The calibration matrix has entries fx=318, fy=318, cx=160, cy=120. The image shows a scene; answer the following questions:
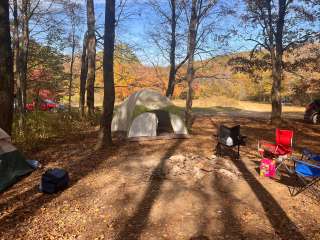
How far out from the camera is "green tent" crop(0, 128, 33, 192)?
7480 millimetres

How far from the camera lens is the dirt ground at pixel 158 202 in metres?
5.27

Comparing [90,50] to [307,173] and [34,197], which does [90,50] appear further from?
[307,173]

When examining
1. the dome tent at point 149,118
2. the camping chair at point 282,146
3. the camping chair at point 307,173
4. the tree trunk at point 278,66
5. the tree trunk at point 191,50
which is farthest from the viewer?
the tree trunk at point 278,66

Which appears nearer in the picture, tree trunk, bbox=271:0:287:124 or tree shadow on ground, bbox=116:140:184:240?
tree shadow on ground, bbox=116:140:184:240

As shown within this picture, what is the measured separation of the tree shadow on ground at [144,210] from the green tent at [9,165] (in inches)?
131

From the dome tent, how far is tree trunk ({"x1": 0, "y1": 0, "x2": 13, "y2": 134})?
4.26m

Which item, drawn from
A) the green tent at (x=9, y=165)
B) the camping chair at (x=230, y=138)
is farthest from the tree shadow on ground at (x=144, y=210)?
the green tent at (x=9, y=165)

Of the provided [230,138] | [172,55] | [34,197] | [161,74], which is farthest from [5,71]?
[161,74]

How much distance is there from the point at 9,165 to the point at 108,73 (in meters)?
4.22

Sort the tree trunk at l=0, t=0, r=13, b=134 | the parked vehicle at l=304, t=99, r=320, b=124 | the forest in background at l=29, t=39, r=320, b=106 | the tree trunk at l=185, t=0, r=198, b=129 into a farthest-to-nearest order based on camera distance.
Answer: the parked vehicle at l=304, t=99, r=320, b=124 < the forest in background at l=29, t=39, r=320, b=106 < the tree trunk at l=185, t=0, r=198, b=129 < the tree trunk at l=0, t=0, r=13, b=134

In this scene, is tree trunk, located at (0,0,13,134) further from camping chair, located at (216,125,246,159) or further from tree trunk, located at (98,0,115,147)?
camping chair, located at (216,125,246,159)

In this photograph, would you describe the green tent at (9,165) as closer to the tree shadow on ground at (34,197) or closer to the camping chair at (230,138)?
the tree shadow on ground at (34,197)

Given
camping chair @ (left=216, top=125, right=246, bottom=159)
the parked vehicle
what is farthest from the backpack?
the parked vehicle

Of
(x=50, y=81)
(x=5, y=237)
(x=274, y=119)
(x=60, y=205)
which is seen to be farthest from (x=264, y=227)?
(x=50, y=81)
